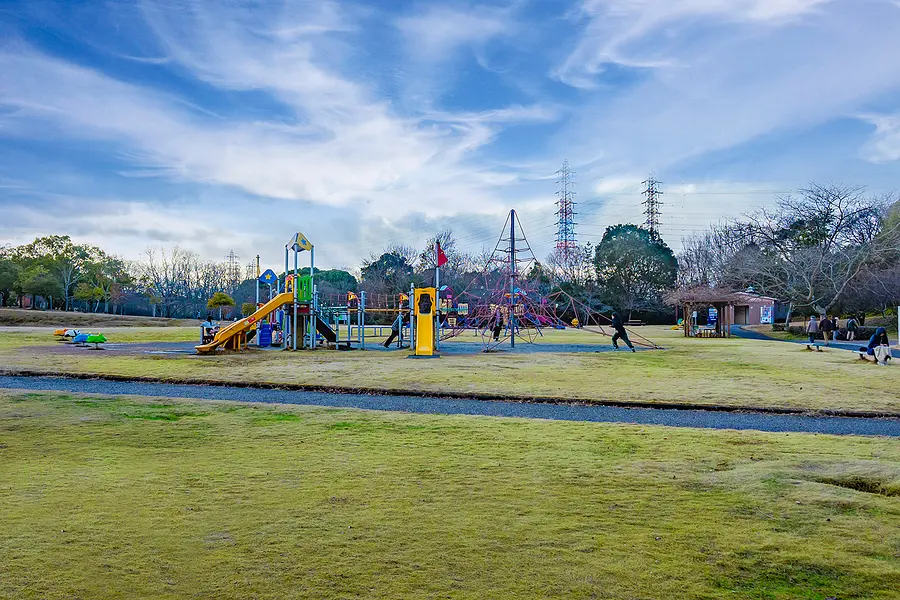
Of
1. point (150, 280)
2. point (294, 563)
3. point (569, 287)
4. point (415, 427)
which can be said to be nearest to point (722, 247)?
point (569, 287)

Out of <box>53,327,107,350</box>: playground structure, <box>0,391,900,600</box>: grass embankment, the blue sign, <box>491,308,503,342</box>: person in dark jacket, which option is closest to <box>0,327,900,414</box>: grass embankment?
<box>53,327,107,350</box>: playground structure

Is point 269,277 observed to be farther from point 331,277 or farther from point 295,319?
point 331,277

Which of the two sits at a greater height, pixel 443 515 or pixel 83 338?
pixel 83 338

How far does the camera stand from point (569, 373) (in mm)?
13273

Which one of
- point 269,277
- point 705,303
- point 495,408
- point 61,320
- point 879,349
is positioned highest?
point 269,277

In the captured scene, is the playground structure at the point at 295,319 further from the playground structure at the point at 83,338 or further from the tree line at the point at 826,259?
the tree line at the point at 826,259

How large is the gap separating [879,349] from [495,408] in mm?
12235

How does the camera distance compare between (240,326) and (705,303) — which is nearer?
(240,326)

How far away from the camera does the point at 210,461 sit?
5258 millimetres

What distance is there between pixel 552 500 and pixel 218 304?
177ft

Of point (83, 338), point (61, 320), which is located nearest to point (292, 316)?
point (83, 338)

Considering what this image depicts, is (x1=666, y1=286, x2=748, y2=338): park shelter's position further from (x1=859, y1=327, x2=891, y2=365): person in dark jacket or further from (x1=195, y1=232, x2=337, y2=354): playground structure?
(x1=195, y1=232, x2=337, y2=354): playground structure

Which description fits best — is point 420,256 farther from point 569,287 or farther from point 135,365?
point 135,365

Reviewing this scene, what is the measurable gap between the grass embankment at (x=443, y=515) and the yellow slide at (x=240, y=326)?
1226 cm
